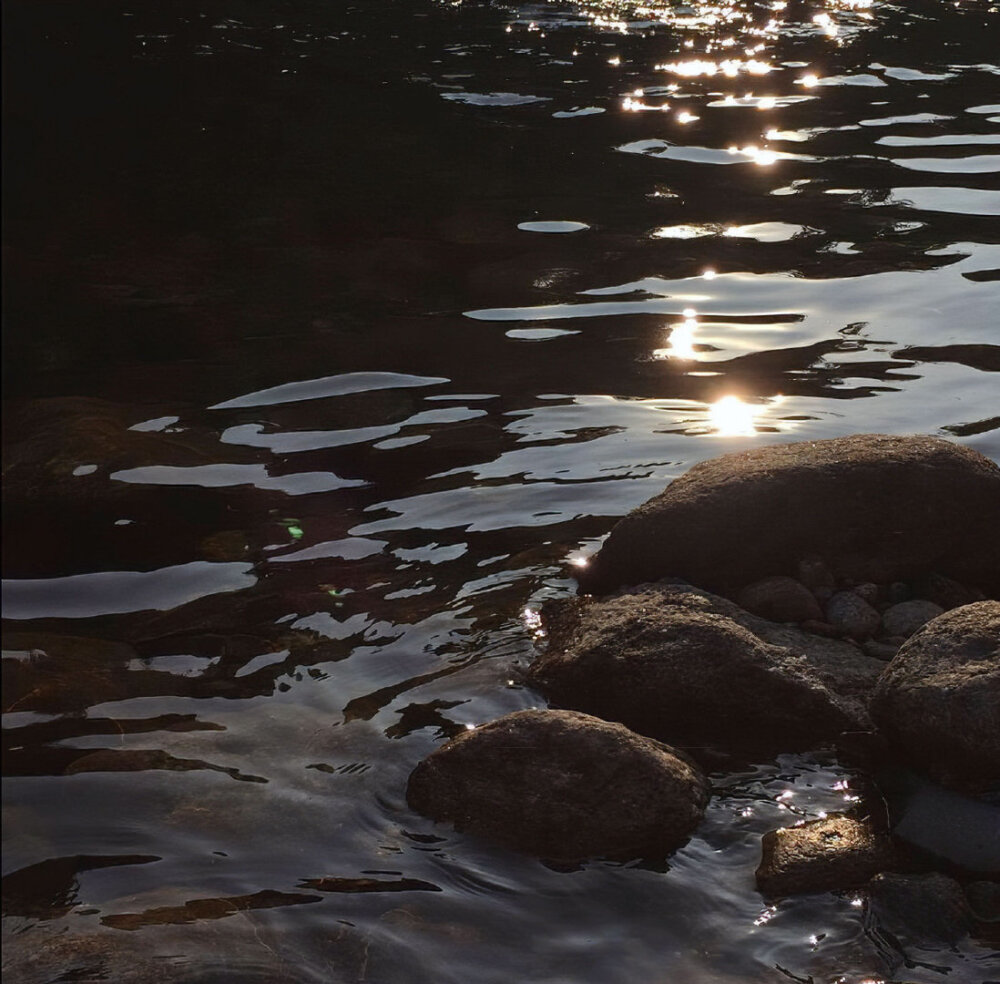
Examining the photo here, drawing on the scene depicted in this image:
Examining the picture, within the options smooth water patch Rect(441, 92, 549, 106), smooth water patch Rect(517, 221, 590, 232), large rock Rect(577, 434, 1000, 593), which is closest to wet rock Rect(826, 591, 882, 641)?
large rock Rect(577, 434, 1000, 593)

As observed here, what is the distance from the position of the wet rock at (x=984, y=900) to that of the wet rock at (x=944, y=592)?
1.97 metres

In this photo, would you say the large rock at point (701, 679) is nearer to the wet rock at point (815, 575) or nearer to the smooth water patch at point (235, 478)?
the wet rock at point (815, 575)

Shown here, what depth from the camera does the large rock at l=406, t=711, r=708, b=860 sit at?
14.7 feet

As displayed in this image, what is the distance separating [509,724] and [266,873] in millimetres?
917

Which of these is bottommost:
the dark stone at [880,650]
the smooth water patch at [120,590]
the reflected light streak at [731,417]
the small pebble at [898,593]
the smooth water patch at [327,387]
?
the dark stone at [880,650]

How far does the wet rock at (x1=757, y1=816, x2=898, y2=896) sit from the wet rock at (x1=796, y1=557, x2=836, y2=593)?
1.68 m

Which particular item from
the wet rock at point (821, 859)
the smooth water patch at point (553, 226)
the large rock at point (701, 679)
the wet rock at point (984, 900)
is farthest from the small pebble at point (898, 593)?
the smooth water patch at point (553, 226)

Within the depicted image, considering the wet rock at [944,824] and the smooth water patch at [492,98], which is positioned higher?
the smooth water patch at [492,98]

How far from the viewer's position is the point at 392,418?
27.5 ft

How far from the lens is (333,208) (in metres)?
13.1

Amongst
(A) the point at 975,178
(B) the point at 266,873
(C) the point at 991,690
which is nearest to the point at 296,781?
(B) the point at 266,873

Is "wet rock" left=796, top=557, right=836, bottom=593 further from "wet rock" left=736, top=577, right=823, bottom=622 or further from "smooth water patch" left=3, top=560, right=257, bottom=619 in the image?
"smooth water patch" left=3, top=560, right=257, bottom=619

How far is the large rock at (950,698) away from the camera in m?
4.60

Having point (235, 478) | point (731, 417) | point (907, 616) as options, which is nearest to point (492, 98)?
point (731, 417)
